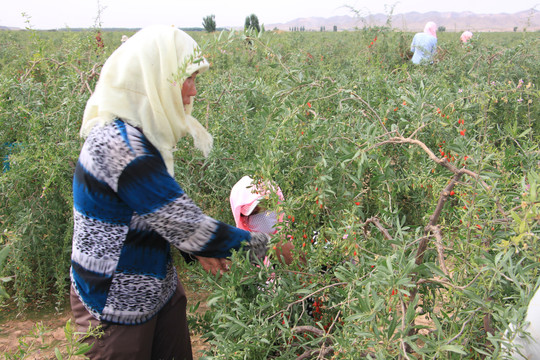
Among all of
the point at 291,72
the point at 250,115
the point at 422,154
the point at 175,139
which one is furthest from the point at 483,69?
the point at 175,139

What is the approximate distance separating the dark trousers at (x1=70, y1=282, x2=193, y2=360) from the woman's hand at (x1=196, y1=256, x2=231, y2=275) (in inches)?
15.6

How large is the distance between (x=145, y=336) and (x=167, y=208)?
67 cm

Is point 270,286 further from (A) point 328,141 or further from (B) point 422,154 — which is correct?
(B) point 422,154

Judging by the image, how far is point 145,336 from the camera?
176 centimetres

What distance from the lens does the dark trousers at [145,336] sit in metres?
1.68

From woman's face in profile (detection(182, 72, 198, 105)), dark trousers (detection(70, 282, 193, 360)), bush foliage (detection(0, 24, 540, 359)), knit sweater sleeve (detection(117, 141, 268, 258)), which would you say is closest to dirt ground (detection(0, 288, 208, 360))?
bush foliage (detection(0, 24, 540, 359))

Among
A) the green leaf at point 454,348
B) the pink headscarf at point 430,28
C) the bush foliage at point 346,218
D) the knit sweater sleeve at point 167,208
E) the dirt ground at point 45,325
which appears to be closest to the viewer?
the green leaf at point 454,348

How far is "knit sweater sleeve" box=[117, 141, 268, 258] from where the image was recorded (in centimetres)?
139

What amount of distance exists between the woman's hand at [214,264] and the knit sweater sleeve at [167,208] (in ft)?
0.20

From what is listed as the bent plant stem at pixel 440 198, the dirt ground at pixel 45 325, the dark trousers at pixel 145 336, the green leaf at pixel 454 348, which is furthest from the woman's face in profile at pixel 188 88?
the dirt ground at pixel 45 325

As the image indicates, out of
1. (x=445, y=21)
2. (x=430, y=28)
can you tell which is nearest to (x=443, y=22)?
(x=445, y=21)

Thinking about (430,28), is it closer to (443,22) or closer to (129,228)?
(129,228)

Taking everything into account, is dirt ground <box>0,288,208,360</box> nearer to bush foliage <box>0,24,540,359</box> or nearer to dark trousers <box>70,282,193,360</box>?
bush foliage <box>0,24,540,359</box>

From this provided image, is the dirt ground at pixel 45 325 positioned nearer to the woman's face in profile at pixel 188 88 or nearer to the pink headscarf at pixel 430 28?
the woman's face in profile at pixel 188 88
